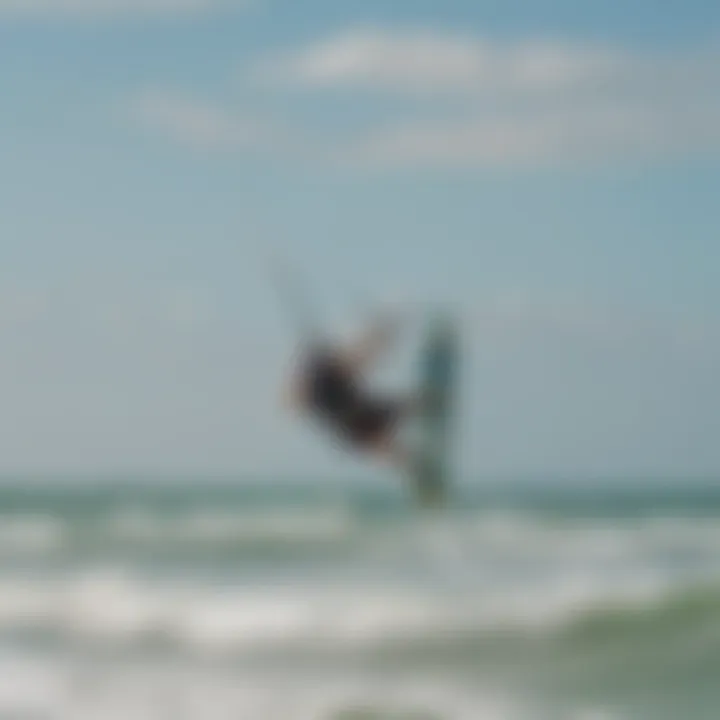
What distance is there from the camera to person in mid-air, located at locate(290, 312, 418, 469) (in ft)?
25.1

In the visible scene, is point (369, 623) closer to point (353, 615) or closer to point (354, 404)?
point (353, 615)

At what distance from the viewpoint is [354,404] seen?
25.6 ft

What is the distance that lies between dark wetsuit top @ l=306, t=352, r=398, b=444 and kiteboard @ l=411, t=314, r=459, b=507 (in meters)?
0.18

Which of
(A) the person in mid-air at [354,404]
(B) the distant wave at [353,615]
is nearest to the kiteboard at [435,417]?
(A) the person in mid-air at [354,404]

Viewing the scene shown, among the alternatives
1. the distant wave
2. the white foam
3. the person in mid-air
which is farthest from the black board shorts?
the distant wave

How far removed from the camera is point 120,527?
38.8m

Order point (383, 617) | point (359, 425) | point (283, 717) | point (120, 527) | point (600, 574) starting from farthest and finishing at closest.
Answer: point (120, 527)
point (600, 574)
point (383, 617)
point (283, 717)
point (359, 425)

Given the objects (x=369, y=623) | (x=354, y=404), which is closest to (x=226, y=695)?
(x=369, y=623)

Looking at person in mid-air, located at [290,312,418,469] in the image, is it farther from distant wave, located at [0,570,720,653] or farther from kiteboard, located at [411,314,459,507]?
distant wave, located at [0,570,720,653]

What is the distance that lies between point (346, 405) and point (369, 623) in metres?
12.5

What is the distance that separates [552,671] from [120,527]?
2286 cm

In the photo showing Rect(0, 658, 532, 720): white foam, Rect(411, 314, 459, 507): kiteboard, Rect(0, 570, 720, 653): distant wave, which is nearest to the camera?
Rect(411, 314, 459, 507): kiteboard

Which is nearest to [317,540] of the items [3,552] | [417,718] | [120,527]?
[3,552]

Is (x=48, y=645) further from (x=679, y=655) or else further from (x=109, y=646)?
(x=679, y=655)
